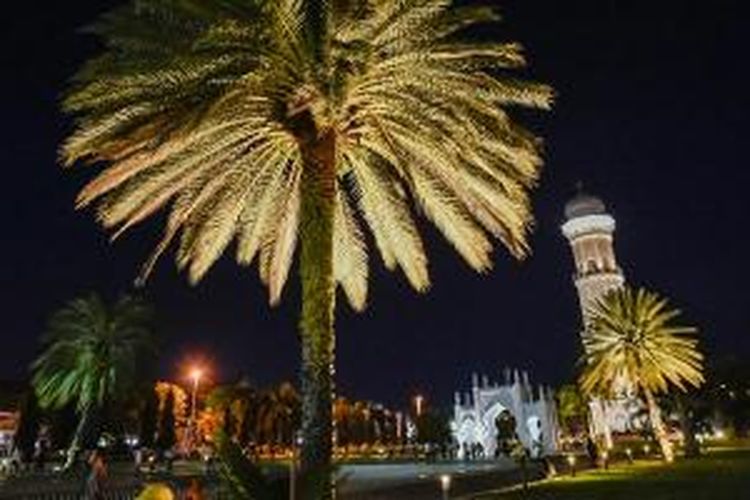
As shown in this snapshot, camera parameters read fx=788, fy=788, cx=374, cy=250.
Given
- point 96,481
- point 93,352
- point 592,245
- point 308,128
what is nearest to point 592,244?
point 592,245

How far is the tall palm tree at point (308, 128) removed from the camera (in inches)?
509

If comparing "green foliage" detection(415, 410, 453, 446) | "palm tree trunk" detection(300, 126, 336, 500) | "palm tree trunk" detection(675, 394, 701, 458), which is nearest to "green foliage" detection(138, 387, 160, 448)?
"green foliage" detection(415, 410, 453, 446)

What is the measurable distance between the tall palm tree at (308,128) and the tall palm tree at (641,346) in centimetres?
4326

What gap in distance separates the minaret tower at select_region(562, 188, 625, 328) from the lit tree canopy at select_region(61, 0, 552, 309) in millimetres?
127866

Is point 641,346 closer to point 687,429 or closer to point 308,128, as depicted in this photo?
point 687,429

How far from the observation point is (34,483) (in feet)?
116

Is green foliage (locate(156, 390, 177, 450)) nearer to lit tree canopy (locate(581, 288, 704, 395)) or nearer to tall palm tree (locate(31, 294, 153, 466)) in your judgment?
tall palm tree (locate(31, 294, 153, 466))

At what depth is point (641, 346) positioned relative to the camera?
5662 cm

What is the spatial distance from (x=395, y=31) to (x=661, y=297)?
54.7 metres

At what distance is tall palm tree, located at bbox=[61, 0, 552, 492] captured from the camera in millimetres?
12922

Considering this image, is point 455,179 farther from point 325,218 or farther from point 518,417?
point 518,417

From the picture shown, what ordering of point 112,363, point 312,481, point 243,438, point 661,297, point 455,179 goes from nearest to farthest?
1. point 312,481
2. point 455,179
3. point 112,363
4. point 661,297
5. point 243,438

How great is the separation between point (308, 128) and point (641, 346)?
48.1 metres

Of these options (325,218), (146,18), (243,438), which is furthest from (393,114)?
(243,438)
